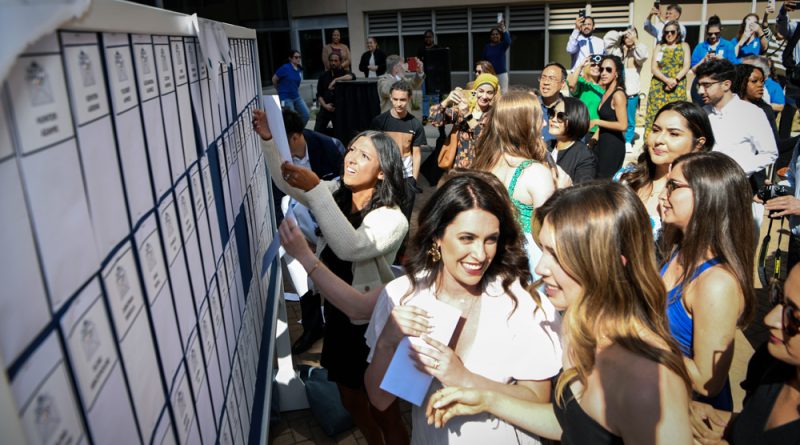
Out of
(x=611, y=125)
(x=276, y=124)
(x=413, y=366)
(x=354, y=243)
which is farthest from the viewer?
(x=611, y=125)

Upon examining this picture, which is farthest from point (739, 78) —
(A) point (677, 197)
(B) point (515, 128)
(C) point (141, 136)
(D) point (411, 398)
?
(C) point (141, 136)

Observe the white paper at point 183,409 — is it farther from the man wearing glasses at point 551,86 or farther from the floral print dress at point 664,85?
the floral print dress at point 664,85

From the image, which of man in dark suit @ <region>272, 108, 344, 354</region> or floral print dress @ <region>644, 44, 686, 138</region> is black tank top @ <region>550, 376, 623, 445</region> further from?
floral print dress @ <region>644, 44, 686, 138</region>

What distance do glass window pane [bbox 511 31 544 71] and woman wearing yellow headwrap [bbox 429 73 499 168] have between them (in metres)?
11.9

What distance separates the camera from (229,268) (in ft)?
4.62

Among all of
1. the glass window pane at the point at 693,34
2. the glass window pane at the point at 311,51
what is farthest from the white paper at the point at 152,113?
the glass window pane at the point at 311,51

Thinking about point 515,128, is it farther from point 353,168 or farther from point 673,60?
point 673,60

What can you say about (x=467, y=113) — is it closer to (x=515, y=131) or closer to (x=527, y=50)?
Result: (x=515, y=131)

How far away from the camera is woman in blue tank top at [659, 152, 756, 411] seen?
5.75ft

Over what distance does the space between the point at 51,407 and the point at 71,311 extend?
10cm

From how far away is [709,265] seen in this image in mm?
1828

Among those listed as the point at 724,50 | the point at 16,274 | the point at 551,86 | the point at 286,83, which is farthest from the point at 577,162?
the point at 724,50

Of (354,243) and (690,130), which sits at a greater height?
(690,130)

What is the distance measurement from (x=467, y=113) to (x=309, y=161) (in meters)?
1.64
